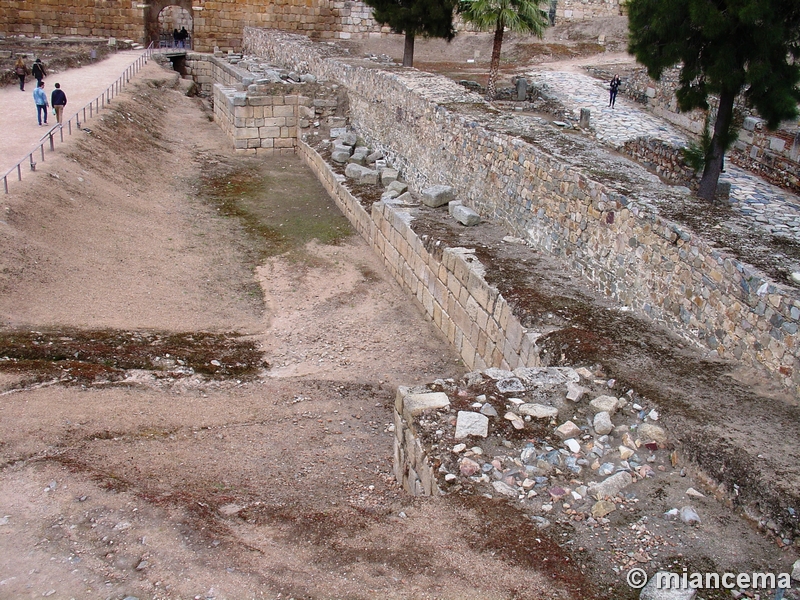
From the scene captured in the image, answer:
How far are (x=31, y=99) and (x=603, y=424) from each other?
1979cm

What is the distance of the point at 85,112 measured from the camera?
59.1 ft

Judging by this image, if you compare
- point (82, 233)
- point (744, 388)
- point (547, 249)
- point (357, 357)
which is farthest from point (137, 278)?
point (744, 388)

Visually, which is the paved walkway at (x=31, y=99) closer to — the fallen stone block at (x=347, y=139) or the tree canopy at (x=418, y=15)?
the fallen stone block at (x=347, y=139)

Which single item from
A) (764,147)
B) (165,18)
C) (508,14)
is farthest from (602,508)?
(165,18)

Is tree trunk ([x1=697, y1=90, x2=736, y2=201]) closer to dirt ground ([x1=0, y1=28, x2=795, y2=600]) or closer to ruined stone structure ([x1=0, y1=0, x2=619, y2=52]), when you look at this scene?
dirt ground ([x1=0, y1=28, x2=795, y2=600])

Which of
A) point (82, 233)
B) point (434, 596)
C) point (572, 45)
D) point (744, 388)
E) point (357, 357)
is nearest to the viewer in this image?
point (434, 596)

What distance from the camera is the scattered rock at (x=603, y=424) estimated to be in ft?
19.0

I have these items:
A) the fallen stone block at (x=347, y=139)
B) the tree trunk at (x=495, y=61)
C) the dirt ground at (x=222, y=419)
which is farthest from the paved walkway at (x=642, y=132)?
the fallen stone block at (x=347, y=139)

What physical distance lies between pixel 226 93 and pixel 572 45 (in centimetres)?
1623

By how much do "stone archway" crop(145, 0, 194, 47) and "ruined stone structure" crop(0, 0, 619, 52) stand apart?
50mm

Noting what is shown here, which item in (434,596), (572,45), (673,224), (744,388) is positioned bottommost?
(434,596)

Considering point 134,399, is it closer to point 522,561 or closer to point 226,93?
point 522,561

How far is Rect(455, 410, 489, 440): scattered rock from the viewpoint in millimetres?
5730

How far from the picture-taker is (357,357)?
991cm
